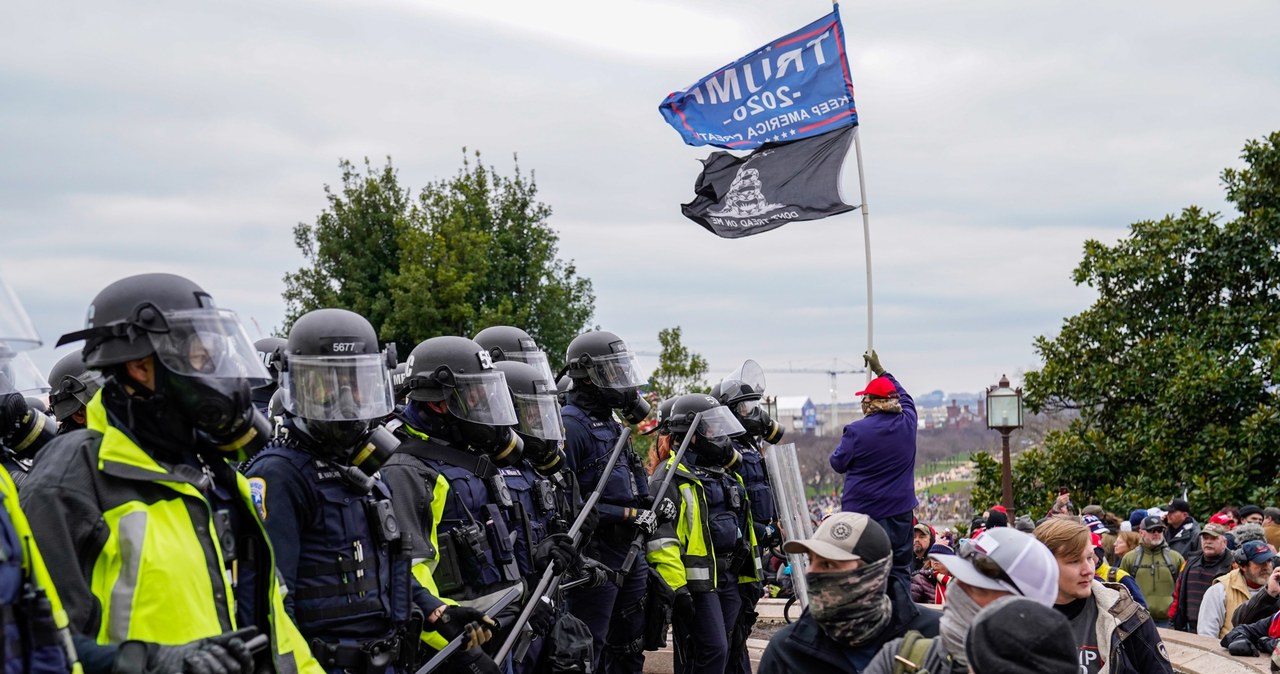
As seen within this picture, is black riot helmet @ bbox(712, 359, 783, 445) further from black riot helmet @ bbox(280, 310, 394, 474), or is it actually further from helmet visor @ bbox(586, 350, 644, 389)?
black riot helmet @ bbox(280, 310, 394, 474)

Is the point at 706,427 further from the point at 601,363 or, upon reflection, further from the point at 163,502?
the point at 163,502

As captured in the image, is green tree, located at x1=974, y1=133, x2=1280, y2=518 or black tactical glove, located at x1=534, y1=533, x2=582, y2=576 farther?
green tree, located at x1=974, y1=133, x2=1280, y2=518

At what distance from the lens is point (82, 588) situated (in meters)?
3.04

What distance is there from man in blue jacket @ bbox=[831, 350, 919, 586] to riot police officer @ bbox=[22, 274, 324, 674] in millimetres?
4877

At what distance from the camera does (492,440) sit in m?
5.88

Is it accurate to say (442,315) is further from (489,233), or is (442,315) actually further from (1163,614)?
(1163,614)

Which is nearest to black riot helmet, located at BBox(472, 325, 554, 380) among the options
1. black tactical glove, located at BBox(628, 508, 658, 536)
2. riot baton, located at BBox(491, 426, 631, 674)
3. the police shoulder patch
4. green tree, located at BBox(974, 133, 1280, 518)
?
riot baton, located at BBox(491, 426, 631, 674)

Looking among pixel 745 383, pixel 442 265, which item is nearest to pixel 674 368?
pixel 442 265

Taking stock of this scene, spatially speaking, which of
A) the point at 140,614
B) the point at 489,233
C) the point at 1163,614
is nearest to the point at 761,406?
the point at 1163,614

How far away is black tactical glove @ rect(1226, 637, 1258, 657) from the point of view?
8.62 m

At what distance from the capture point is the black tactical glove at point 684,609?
809 cm

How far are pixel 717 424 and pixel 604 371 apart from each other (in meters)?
1.25

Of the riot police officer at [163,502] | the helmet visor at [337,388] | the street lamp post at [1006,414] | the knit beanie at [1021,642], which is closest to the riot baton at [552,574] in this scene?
the helmet visor at [337,388]

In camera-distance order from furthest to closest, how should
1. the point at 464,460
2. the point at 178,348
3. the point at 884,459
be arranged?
the point at 884,459
the point at 464,460
the point at 178,348
